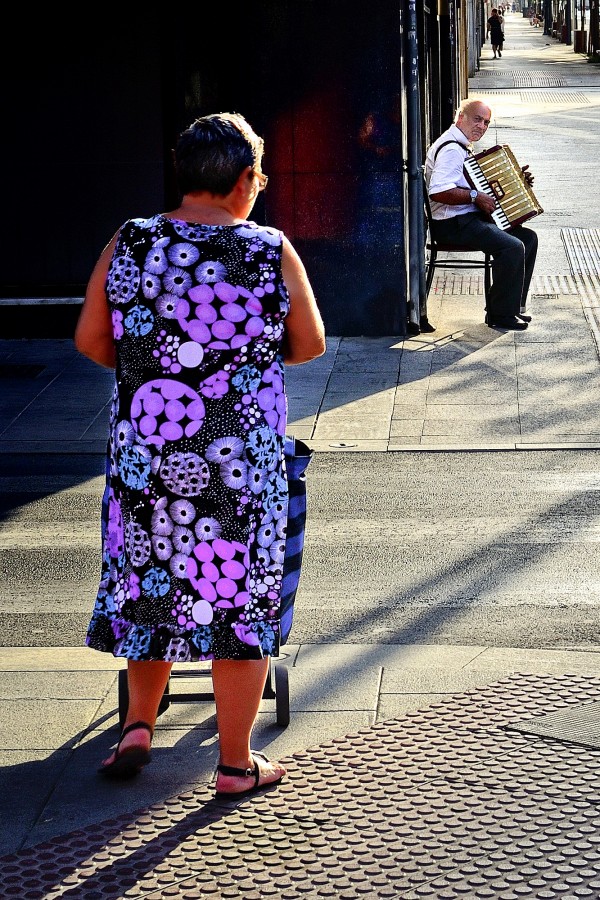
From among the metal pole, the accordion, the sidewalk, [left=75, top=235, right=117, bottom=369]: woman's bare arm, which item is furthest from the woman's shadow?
the accordion

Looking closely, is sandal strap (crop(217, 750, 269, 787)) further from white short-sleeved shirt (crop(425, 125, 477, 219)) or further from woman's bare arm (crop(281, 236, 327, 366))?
white short-sleeved shirt (crop(425, 125, 477, 219))

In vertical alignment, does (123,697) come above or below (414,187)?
below

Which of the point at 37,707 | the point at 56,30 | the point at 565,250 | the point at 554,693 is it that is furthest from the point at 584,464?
the point at 565,250

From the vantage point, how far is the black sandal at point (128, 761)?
4.00m

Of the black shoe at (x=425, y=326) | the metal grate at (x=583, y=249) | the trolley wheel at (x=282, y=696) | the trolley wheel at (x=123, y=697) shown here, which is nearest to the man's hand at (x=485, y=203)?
the black shoe at (x=425, y=326)

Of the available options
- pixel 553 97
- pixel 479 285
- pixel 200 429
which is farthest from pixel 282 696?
pixel 553 97

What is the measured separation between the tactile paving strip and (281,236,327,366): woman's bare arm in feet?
3.87

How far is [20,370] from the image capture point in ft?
33.3

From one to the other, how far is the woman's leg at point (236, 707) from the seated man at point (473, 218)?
7177 mm

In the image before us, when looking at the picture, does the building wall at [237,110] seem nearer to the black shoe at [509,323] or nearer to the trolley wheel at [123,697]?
the black shoe at [509,323]

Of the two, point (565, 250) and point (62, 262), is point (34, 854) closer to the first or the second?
point (62, 262)

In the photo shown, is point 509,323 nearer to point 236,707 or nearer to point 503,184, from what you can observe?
point 503,184

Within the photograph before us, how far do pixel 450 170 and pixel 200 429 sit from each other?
7.36m

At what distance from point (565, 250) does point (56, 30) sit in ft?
18.5
